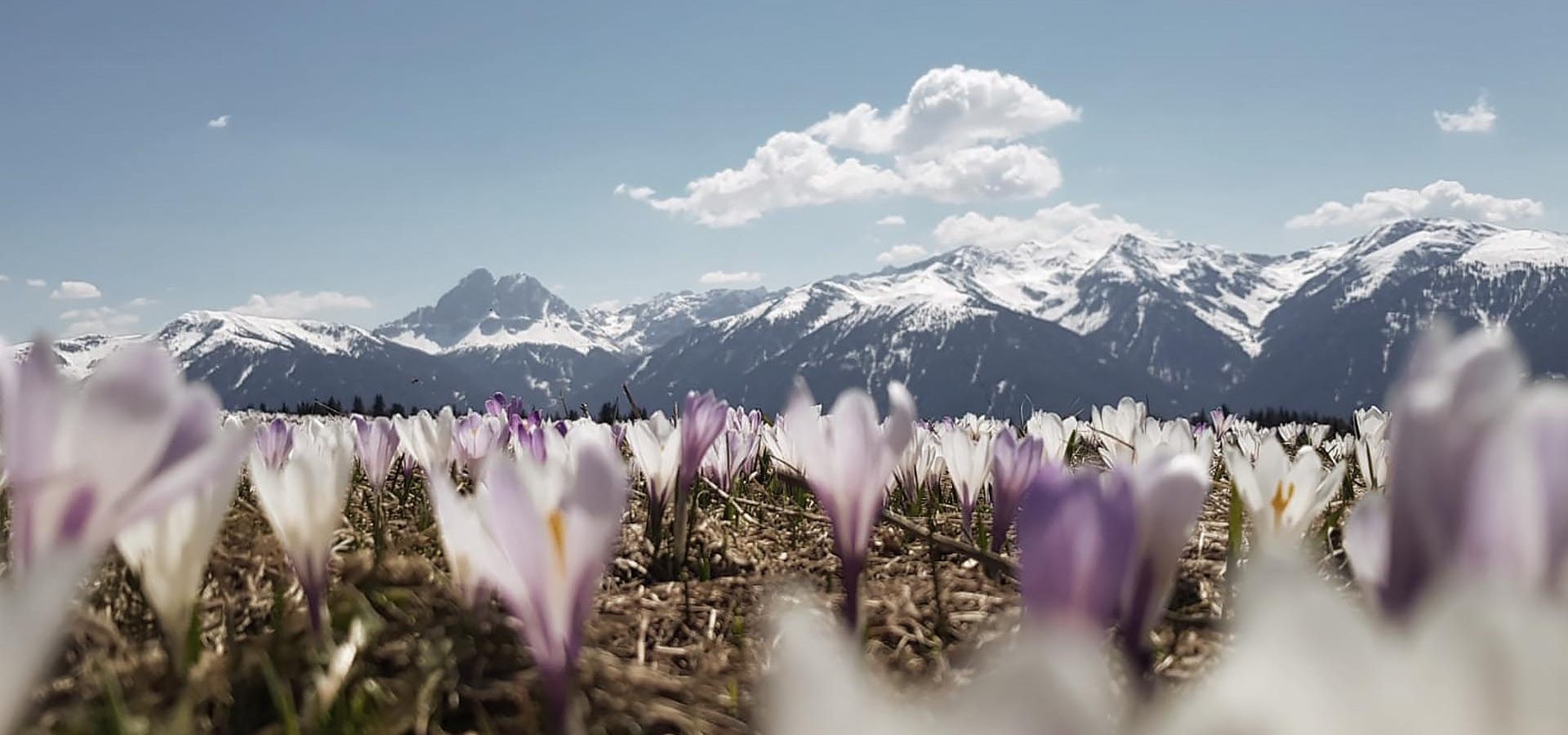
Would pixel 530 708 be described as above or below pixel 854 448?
below

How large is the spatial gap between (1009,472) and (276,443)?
3153mm

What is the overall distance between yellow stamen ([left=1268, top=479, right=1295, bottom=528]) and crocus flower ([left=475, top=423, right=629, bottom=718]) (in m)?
2.03

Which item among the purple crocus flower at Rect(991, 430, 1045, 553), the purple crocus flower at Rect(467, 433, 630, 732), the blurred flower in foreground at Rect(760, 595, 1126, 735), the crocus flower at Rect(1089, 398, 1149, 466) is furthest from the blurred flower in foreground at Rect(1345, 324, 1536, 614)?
the crocus flower at Rect(1089, 398, 1149, 466)

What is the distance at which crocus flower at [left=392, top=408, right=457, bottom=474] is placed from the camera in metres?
4.12

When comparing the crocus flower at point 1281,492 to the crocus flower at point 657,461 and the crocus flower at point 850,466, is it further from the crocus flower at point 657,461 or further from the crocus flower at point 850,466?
the crocus flower at point 657,461

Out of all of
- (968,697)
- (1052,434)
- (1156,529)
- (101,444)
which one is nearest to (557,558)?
(101,444)

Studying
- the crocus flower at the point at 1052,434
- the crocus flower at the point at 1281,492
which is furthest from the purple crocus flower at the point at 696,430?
the crocus flower at the point at 1281,492

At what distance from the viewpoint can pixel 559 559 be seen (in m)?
1.47

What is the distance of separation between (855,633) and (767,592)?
100 cm

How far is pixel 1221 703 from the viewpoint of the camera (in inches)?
23.1

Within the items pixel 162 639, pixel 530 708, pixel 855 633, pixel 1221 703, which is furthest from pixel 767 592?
pixel 1221 703

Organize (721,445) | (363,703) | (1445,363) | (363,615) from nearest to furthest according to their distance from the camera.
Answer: (1445,363) → (363,703) → (363,615) → (721,445)

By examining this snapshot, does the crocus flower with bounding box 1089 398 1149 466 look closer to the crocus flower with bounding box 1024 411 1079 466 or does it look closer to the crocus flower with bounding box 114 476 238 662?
the crocus flower with bounding box 1024 411 1079 466

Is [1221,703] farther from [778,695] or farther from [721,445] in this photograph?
[721,445]
